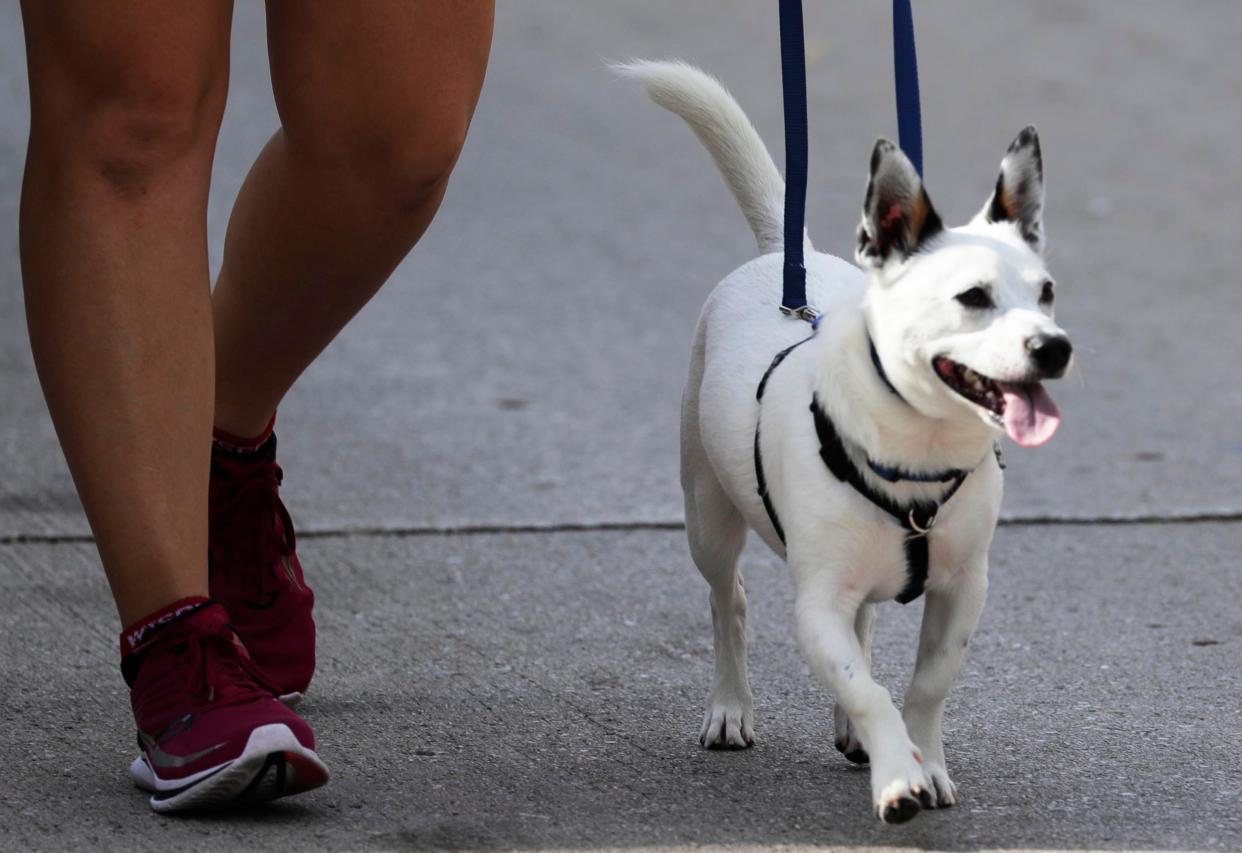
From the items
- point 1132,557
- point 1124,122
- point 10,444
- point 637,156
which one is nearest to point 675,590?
point 1132,557

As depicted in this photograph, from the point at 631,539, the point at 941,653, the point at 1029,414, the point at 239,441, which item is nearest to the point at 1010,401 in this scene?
the point at 1029,414

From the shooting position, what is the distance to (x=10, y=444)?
477 cm

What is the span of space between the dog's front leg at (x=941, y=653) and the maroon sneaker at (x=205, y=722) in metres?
0.85

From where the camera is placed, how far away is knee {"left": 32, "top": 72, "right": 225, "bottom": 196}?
242 centimetres

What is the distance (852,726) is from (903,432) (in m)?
0.49

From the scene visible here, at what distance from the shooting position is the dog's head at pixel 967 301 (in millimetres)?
2250

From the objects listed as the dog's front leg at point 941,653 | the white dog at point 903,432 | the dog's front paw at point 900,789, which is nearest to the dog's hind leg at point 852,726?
the white dog at point 903,432

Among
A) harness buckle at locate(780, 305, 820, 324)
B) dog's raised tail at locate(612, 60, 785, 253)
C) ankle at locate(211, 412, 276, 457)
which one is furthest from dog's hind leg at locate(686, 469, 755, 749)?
ankle at locate(211, 412, 276, 457)

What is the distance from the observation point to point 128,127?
2.44 m

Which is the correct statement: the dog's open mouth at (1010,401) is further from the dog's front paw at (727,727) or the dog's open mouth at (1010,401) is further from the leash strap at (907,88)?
the dog's front paw at (727,727)

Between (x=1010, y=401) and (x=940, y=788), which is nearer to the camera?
(x=1010, y=401)

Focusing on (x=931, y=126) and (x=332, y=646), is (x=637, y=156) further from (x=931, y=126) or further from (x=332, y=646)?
(x=332, y=646)

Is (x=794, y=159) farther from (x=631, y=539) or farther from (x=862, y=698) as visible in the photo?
(x=631, y=539)

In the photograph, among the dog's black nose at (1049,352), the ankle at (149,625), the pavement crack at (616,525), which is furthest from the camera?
the pavement crack at (616,525)
